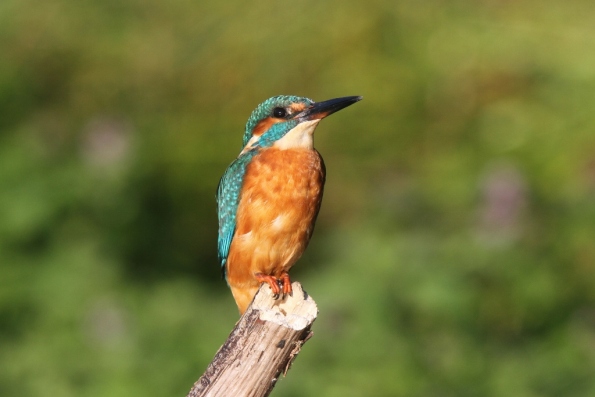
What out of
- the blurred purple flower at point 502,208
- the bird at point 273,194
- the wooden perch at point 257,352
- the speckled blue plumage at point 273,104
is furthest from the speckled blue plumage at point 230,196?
the blurred purple flower at point 502,208

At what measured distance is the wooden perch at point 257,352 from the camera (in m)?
2.21

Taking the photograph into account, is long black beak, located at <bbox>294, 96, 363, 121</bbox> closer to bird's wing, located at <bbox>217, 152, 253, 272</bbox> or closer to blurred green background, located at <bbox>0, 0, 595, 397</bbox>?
bird's wing, located at <bbox>217, 152, 253, 272</bbox>

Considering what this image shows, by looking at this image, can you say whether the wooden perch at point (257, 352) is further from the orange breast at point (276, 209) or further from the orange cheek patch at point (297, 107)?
the orange cheek patch at point (297, 107)

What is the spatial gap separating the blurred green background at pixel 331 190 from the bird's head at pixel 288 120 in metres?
1.15

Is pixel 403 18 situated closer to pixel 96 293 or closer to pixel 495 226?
pixel 495 226

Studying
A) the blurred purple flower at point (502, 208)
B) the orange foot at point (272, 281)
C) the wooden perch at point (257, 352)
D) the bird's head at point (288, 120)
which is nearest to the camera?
the wooden perch at point (257, 352)

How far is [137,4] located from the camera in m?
6.75

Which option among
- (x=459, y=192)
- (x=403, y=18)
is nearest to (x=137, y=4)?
(x=403, y=18)

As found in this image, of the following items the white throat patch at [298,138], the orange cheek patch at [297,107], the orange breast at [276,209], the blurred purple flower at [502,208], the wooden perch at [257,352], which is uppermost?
the blurred purple flower at [502,208]

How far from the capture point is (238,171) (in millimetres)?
3090

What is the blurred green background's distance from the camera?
4.12 meters

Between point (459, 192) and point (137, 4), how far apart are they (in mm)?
2903

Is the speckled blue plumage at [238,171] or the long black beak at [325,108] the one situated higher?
the long black beak at [325,108]

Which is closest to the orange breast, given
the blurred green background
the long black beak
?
the long black beak
